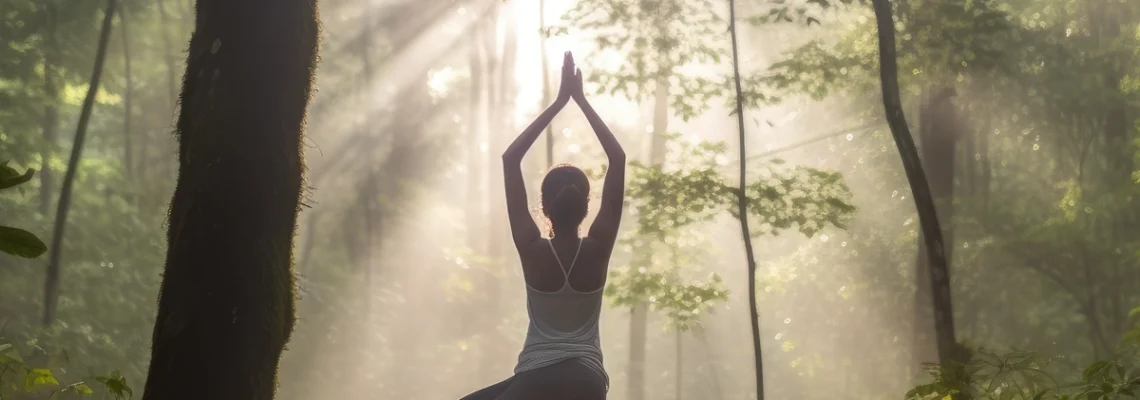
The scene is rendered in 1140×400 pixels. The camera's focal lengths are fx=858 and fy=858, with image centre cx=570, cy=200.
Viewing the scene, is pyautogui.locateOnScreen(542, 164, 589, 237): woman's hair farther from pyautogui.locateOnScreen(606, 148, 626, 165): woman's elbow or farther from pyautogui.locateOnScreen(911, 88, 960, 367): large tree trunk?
pyautogui.locateOnScreen(911, 88, 960, 367): large tree trunk

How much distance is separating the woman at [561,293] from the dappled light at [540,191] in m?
0.01

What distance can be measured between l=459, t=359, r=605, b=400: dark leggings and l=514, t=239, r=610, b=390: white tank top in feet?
0.07

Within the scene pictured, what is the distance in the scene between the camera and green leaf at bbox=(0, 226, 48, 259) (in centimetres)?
198

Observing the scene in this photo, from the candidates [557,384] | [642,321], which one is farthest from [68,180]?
[642,321]

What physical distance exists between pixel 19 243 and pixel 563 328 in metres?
1.45

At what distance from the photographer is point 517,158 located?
2973 millimetres

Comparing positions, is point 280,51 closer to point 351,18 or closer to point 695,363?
point 351,18

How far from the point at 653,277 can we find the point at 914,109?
11205 mm

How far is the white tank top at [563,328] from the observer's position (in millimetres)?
2594

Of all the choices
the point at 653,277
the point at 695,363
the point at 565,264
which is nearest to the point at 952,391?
the point at 565,264

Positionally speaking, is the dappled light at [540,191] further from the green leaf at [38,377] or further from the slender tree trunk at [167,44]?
the slender tree trunk at [167,44]

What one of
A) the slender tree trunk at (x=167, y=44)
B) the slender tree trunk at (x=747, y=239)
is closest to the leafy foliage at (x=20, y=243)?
the slender tree trunk at (x=747, y=239)

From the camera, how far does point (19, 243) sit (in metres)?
1.98

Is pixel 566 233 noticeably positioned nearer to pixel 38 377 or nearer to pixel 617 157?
pixel 617 157
